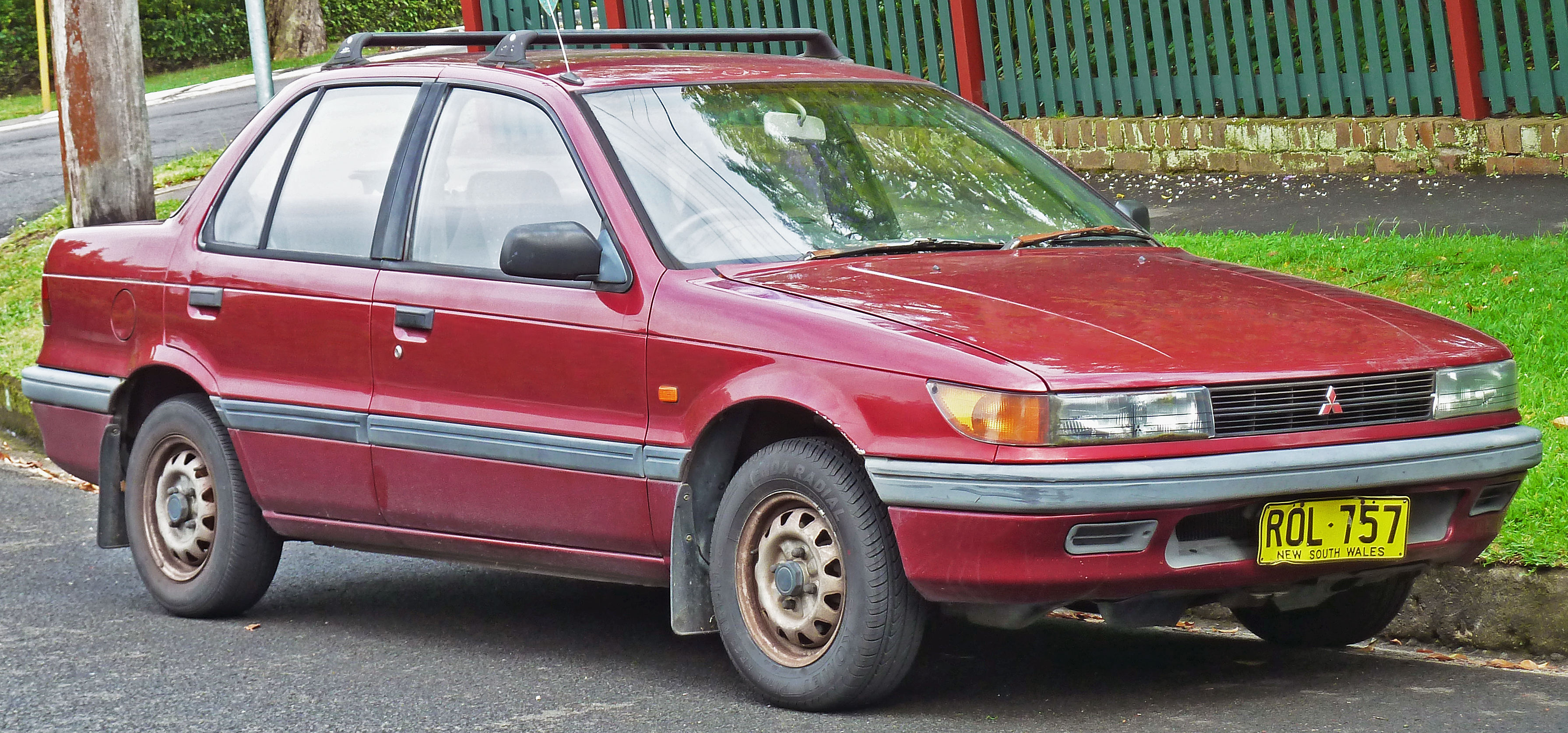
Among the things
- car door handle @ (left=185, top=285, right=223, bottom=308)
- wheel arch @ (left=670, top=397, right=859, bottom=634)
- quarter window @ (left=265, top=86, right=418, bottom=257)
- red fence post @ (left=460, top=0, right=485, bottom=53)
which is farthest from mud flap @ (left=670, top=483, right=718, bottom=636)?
red fence post @ (left=460, top=0, right=485, bottom=53)

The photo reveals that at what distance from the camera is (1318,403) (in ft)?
14.1

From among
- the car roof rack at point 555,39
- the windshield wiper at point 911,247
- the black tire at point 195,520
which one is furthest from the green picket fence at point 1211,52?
the windshield wiper at point 911,247

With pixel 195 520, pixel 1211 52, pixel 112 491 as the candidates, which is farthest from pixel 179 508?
pixel 1211 52

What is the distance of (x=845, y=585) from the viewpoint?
4.44 m

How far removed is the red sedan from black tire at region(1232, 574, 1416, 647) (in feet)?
0.04

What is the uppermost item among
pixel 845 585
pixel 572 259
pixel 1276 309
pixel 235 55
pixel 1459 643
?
pixel 235 55

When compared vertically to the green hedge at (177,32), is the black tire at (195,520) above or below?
below

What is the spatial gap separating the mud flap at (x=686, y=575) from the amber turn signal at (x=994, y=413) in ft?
2.77

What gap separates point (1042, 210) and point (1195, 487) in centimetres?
156

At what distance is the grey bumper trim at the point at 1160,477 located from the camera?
4.09m

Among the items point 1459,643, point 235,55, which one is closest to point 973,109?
point 1459,643

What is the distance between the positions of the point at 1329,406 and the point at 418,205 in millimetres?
2554

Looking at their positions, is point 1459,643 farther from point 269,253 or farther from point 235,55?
point 235,55

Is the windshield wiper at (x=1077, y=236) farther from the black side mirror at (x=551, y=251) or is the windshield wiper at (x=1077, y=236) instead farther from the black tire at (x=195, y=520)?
the black tire at (x=195, y=520)
